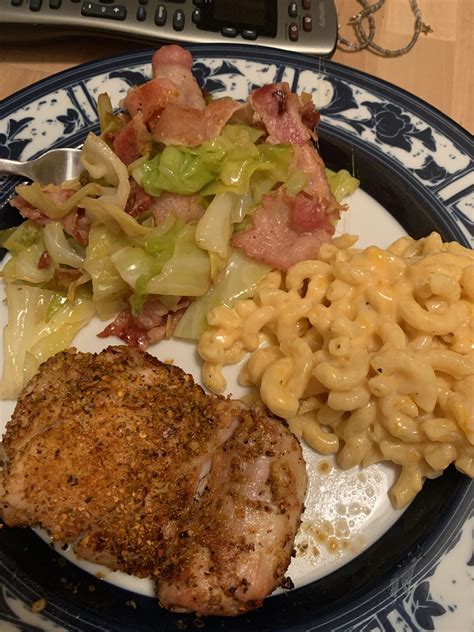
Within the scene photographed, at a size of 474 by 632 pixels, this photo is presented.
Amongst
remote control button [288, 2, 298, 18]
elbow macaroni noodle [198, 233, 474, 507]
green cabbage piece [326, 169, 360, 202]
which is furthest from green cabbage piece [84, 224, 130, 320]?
remote control button [288, 2, 298, 18]

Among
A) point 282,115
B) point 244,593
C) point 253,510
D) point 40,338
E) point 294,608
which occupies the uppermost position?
point 282,115

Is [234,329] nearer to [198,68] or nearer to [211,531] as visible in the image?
[211,531]

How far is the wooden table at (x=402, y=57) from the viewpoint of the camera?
239 centimetres

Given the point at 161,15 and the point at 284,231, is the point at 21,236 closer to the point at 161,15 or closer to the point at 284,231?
the point at 284,231

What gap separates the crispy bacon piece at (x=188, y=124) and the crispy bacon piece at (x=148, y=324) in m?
0.49

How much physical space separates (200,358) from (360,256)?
0.58 metres

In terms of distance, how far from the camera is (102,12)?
2.26m

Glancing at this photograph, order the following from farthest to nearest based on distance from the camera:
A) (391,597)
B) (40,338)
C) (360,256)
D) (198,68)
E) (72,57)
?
(72,57), (198,68), (40,338), (360,256), (391,597)

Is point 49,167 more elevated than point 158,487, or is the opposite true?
point 49,167

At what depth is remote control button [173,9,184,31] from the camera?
2.27 metres

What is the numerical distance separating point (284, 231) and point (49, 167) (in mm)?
846

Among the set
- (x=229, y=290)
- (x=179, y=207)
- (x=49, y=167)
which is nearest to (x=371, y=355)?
(x=229, y=290)

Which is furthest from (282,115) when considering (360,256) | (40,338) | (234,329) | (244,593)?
(244,593)

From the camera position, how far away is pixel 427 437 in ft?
4.78
